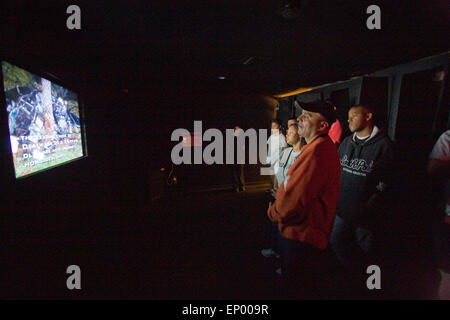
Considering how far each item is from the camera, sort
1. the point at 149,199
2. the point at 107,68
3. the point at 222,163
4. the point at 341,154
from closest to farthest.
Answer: the point at 341,154
the point at 107,68
the point at 149,199
the point at 222,163

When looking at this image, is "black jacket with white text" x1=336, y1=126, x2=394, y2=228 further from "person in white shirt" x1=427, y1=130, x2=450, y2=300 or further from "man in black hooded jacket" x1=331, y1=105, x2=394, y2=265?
"person in white shirt" x1=427, y1=130, x2=450, y2=300

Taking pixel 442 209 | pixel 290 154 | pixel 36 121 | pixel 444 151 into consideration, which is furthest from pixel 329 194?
pixel 36 121

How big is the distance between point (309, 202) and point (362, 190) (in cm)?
113

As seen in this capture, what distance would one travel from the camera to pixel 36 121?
2.09 meters

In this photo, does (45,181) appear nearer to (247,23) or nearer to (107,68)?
(107,68)

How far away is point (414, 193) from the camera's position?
2.47 m

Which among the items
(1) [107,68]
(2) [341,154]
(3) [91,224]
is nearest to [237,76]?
(1) [107,68]

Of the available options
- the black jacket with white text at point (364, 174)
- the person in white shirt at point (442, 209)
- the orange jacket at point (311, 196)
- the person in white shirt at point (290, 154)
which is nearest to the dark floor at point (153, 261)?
the person in white shirt at point (442, 209)

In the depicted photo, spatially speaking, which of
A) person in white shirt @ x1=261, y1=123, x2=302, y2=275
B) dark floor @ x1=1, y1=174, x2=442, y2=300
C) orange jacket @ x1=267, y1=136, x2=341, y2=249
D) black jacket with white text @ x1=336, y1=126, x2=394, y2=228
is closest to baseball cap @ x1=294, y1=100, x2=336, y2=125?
orange jacket @ x1=267, y1=136, x2=341, y2=249

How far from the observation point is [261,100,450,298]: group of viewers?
130 centimetres

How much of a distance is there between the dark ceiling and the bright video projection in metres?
0.23

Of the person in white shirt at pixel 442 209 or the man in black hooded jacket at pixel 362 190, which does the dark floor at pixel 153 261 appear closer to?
the person in white shirt at pixel 442 209

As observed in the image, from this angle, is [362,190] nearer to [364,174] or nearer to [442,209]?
[364,174]

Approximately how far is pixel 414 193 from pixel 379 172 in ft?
3.36
